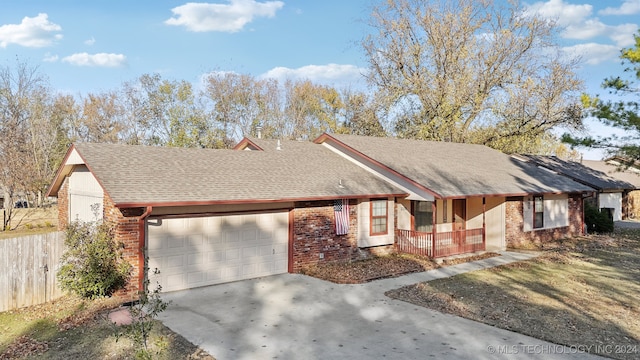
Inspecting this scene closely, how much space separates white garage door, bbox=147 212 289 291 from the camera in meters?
10.7

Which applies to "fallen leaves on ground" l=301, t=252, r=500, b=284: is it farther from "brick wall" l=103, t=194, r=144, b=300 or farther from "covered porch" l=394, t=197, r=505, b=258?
"brick wall" l=103, t=194, r=144, b=300

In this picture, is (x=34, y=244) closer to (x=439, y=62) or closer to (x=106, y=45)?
(x=106, y=45)

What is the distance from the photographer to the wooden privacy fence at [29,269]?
9.50 metres

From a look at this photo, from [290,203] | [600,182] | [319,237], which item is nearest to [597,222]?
[600,182]

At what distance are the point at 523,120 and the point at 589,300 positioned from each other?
2081cm

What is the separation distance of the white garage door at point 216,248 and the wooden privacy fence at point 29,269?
224 centimetres

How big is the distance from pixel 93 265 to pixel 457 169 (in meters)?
14.6

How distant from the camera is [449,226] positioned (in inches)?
742

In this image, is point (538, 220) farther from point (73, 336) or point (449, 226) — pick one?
point (73, 336)

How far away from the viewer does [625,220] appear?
30.2m

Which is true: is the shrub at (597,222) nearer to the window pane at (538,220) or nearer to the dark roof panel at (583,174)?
the dark roof panel at (583,174)

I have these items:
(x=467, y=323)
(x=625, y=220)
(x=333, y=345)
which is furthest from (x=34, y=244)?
(x=625, y=220)

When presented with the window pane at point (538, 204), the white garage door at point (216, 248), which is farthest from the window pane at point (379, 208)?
the window pane at point (538, 204)

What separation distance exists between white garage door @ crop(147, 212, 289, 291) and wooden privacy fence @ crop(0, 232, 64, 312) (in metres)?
2.24
